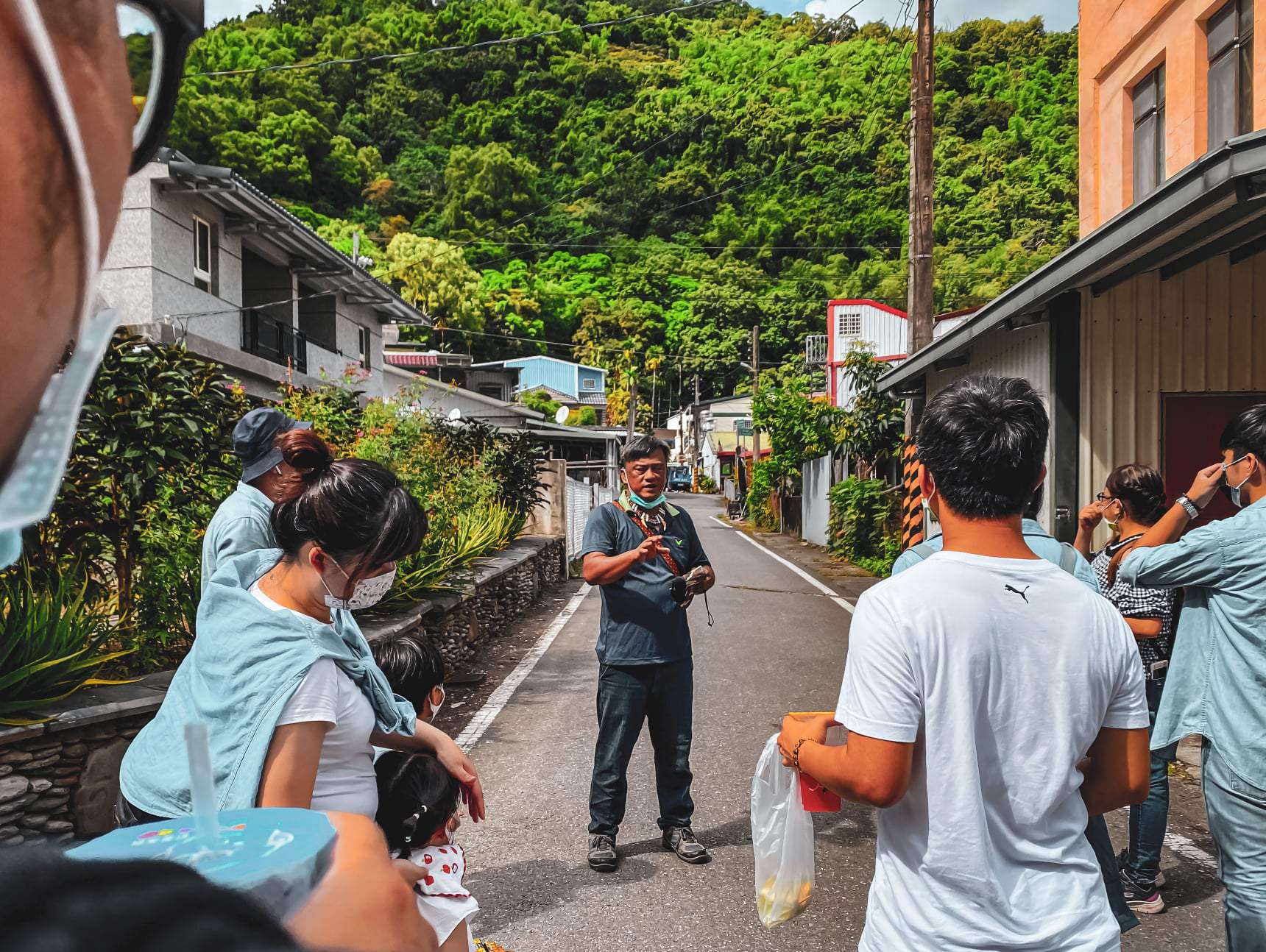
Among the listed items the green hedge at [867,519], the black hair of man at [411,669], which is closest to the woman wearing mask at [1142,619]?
the black hair of man at [411,669]

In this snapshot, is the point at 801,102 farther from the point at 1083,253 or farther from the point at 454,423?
the point at 1083,253

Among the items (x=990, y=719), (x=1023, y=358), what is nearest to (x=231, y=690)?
(x=990, y=719)

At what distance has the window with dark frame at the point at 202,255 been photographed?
1278 centimetres

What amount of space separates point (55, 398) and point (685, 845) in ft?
13.8

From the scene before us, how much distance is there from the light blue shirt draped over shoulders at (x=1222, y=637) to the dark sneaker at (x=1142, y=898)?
116 centimetres

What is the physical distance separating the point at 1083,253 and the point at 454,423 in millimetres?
10476

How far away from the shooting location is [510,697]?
7.15m

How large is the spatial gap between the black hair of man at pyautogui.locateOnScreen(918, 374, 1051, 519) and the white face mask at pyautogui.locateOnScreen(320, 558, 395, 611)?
→ 135 cm

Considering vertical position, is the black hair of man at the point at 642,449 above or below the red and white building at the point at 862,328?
below

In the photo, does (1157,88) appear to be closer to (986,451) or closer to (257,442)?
(986,451)

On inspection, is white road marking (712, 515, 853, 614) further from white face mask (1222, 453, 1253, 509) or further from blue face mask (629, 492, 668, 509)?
white face mask (1222, 453, 1253, 509)

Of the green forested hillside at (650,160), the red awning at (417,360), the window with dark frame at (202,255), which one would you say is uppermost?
the green forested hillside at (650,160)

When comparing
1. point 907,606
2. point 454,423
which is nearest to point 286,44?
point 907,606

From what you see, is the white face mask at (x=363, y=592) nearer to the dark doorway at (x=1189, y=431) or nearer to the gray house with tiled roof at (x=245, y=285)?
the gray house with tiled roof at (x=245, y=285)
